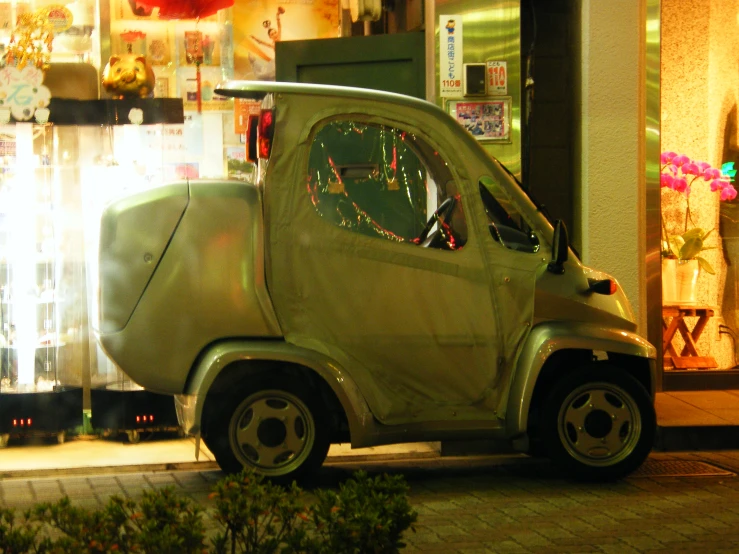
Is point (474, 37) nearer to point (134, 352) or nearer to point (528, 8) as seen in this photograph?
point (528, 8)

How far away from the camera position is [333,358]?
657 centimetres

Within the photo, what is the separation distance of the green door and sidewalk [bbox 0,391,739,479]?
280cm

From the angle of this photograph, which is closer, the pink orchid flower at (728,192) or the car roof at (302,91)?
the car roof at (302,91)

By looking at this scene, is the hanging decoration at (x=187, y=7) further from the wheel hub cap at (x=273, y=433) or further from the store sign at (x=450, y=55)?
the wheel hub cap at (x=273, y=433)

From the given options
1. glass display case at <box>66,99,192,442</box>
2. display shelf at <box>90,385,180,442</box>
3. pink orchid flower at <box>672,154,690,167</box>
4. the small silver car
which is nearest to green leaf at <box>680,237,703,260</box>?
pink orchid flower at <box>672,154,690,167</box>

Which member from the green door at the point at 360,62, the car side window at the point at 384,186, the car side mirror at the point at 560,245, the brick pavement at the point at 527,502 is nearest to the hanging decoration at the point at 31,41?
the green door at the point at 360,62

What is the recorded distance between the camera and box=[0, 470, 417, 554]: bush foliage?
12.3 feet

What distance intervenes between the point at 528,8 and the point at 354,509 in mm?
6660

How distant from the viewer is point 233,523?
3.94 meters

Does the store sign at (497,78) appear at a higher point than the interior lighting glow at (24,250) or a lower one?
higher

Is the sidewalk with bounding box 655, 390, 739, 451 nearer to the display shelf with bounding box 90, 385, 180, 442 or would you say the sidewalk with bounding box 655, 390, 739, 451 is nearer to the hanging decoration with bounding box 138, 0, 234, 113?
the display shelf with bounding box 90, 385, 180, 442

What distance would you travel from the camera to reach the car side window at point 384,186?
6676 mm

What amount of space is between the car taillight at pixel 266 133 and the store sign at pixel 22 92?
240 centimetres

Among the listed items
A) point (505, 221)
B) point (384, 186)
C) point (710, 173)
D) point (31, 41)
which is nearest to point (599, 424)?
point (505, 221)
